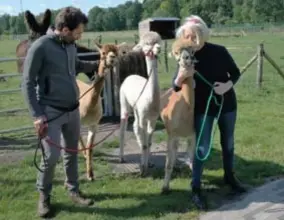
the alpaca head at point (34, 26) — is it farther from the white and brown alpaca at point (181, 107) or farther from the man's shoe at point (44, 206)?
the man's shoe at point (44, 206)

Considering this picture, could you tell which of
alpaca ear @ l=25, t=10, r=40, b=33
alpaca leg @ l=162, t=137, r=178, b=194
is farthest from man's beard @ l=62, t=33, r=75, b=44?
alpaca ear @ l=25, t=10, r=40, b=33

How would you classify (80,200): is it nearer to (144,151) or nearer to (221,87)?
(144,151)

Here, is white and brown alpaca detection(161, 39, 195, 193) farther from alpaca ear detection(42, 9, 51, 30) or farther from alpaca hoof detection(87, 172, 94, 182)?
alpaca ear detection(42, 9, 51, 30)

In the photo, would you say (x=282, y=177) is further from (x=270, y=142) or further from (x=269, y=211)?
(x=270, y=142)

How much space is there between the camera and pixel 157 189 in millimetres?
5309

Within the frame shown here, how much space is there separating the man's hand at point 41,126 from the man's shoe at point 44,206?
73cm

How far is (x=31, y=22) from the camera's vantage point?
901 cm

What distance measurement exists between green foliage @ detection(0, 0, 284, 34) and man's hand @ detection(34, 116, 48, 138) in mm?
82363

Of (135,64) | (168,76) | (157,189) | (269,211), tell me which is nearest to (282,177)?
(269,211)

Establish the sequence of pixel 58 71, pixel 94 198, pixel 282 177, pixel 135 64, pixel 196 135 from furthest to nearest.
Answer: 1. pixel 135 64
2. pixel 282 177
3. pixel 94 198
4. pixel 196 135
5. pixel 58 71

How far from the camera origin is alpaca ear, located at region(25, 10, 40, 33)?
29.2 ft

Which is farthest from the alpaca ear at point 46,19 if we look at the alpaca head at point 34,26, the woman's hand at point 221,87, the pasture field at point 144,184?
the woman's hand at point 221,87

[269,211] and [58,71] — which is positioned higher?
[58,71]

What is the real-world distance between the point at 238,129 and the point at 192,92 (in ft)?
12.1
